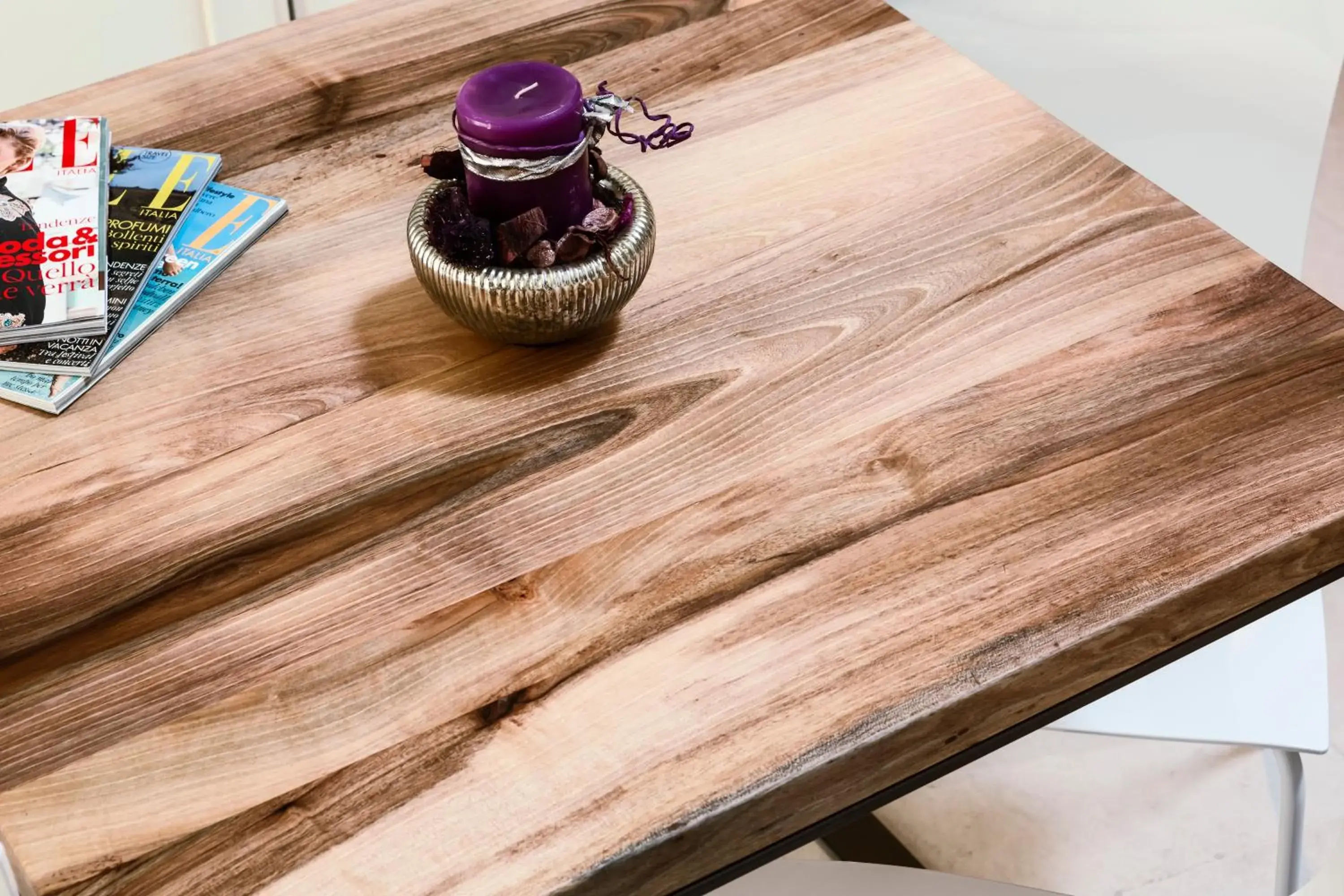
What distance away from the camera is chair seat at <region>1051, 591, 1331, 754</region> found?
1068 mm

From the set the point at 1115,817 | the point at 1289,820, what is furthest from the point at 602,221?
the point at 1115,817

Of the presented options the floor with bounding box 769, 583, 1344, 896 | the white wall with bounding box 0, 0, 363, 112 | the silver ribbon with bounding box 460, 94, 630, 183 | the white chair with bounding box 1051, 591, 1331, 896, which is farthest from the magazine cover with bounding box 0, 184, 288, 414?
the white wall with bounding box 0, 0, 363, 112

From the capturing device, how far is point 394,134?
113 cm

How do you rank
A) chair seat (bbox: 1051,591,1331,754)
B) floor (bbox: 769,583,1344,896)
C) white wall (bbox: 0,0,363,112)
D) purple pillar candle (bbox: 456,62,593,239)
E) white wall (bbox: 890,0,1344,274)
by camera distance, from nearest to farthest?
purple pillar candle (bbox: 456,62,593,239) < chair seat (bbox: 1051,591,1331,754) < white wall (bbox: 890,0,1344,274) < floor (bbox: 769,583,1344,896) < white wall (bbox: 0,0,363,112)

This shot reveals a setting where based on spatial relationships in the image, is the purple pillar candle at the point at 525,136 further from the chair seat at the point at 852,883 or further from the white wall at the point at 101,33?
the white wall at the point at 101,33

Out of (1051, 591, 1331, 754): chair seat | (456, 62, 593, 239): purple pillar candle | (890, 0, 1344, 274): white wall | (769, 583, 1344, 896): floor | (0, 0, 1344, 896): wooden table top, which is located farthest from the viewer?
(769, 583, 1344, 896): floor

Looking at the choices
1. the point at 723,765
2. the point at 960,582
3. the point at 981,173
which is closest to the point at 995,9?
the point at 981,173

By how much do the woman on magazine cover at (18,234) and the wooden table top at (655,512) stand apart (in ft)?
0.25

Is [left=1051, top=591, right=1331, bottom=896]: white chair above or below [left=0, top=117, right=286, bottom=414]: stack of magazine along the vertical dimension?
below

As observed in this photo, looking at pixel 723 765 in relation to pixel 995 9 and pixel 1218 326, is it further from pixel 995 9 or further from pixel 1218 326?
pixel 995 9

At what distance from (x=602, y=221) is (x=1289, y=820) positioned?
786mm

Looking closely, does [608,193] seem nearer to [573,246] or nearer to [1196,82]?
[573,246]

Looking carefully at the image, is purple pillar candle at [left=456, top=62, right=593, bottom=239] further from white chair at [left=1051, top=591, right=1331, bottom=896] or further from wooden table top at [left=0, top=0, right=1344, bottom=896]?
white chair at [left=1051, top=591, right=1331, bottom=896]

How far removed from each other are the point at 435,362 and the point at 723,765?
38 centimetres
